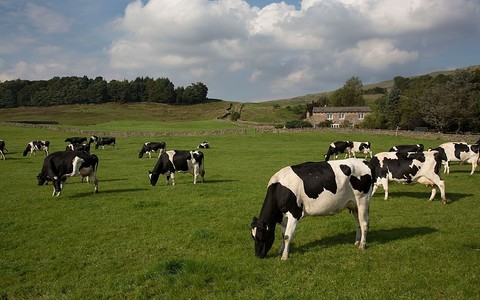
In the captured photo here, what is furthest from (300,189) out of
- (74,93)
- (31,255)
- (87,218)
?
(74,93)

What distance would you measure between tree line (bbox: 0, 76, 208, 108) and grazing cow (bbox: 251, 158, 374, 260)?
15587cm

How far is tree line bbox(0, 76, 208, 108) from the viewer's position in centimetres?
14650

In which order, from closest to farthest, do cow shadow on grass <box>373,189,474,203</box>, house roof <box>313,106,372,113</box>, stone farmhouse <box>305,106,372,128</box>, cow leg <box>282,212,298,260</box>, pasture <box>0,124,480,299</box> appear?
pasture <box>0,124,480,299</box>
cow leg <box>282,212,298,260</box>
cow shadow on grass <box>373,189,474,203</box>
stone farmhouse <box>305,106,372,128</box>
house roof <box>313,106,372,113</box>

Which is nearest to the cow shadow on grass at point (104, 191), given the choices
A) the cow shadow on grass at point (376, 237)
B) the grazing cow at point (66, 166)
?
the grazing cow at point (66, 166)

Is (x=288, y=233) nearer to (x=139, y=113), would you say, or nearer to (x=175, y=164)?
(x=175, y=164)

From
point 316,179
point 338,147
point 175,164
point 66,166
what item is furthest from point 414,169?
point 338,147

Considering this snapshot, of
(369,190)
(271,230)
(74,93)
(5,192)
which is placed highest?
(74,93)

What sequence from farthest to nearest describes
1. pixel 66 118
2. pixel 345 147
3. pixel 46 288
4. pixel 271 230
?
Answer: pixel 66 118, pixel 345 147, pixel 271 230, pixel 46 288

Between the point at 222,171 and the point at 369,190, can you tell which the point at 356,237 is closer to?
the point at 369,190

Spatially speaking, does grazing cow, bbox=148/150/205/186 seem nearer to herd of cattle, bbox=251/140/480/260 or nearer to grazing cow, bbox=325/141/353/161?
herd of cattle, bbox=251/140/480/260

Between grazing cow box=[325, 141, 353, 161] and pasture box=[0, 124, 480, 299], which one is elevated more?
grazing cow box=[325, 141, 353, 161]

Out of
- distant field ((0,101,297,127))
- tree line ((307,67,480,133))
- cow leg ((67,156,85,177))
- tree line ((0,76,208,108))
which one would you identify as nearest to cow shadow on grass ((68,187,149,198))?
cow leg ((67,156,85,177))

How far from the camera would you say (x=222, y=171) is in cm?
2725

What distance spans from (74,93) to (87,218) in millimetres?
153419
